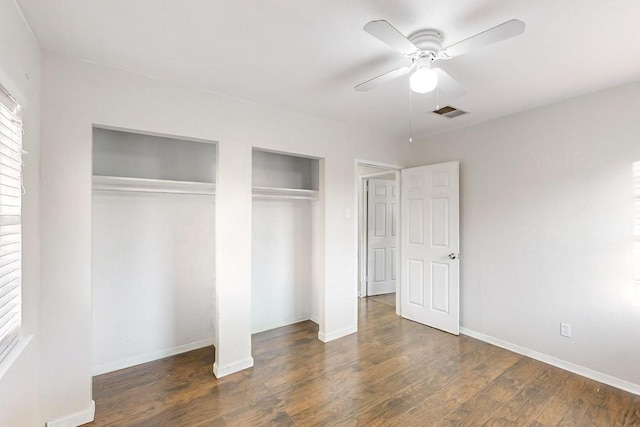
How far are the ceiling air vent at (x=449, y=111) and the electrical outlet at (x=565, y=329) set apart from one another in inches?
88.3

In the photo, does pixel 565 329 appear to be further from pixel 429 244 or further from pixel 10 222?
pixel 10 222

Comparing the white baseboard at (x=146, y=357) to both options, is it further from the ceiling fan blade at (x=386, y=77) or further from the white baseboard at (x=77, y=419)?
the ceiling fan blade at (x=386, y=77)

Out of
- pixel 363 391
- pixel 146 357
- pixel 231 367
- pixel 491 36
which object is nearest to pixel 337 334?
pixel 363 391

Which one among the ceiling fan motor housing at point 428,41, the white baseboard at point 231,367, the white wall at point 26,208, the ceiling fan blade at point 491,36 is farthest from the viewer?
the white baseboard at point 231,367

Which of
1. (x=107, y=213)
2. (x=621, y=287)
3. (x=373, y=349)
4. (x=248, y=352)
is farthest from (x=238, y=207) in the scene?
(x=621, y=287)

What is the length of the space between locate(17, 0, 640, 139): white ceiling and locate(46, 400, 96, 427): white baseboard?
2.40 metres

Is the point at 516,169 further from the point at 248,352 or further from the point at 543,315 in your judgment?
the point at 248,352

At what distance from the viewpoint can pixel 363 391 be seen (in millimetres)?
2363

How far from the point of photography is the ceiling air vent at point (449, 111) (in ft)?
9.93

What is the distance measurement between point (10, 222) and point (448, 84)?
2590 mm

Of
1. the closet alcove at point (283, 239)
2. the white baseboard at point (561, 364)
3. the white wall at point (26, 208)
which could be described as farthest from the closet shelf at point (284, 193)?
the white baseboard at point (561, 364)

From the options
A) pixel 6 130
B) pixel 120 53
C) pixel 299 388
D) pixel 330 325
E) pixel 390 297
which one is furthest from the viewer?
pixel 390 297

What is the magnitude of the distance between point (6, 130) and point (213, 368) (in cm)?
223

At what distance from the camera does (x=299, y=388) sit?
240 cm
